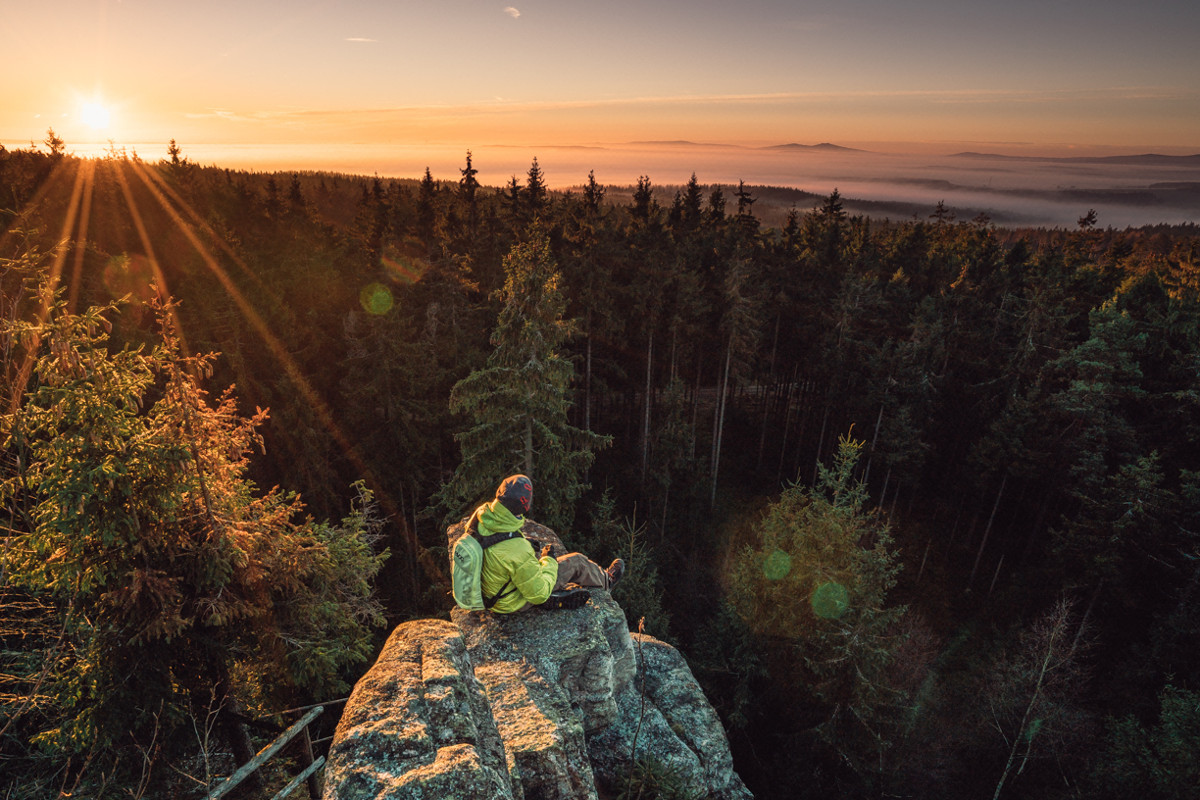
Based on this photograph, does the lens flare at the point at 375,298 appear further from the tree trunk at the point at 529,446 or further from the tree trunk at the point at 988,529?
the tree trunk at the point at 988,529

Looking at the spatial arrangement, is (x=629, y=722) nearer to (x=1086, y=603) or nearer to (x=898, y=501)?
(x=1086, y=603)

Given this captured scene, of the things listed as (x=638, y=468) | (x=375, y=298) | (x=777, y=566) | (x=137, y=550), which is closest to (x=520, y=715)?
(x=137, y=550)

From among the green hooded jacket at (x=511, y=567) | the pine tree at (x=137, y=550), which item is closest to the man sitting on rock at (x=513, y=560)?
the green hooded jacket at (x=511, y=567)

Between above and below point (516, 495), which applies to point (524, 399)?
below

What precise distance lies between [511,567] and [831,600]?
11.1m

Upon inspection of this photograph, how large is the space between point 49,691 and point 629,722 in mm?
7882

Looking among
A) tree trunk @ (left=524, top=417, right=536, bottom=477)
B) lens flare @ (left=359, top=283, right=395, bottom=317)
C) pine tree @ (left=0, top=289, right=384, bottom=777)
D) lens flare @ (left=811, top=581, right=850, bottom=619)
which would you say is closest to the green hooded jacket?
pine tree @ (left=0, top=289, right=384, bottom=777)

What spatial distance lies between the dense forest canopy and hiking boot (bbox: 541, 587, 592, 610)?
3.20 metres

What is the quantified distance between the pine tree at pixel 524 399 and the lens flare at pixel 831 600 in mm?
7291

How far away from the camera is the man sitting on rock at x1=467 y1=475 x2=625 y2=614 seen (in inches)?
275

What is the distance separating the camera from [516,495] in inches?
272

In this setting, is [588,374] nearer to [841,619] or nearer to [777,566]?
[777,566]

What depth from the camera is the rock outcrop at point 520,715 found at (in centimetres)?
468

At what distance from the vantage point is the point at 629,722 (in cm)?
901
